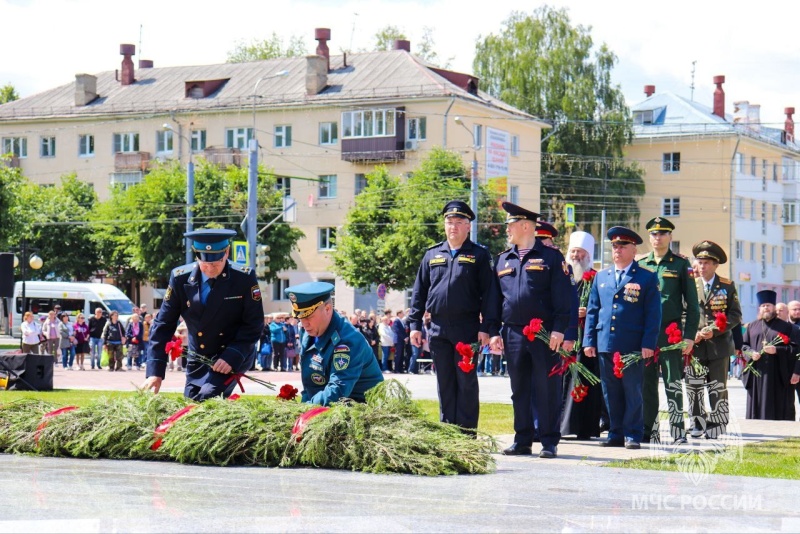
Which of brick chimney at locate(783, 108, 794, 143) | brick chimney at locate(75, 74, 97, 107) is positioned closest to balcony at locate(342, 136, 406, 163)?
brick chimney at locate(75, 74, 97, 107)

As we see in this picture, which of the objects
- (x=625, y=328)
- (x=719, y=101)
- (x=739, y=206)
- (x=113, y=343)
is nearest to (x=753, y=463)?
(x=625, y=328)

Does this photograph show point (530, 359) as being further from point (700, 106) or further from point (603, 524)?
point (700, 106)

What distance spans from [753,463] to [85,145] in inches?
2567

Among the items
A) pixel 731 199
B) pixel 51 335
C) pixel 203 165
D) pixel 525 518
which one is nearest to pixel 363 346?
pixel 525 518

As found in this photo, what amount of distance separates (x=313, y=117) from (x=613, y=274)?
53529 mm

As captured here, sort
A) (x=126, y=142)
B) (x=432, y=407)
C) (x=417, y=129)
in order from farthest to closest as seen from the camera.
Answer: (x=126, y=142) → (x=417, y=129) → (x=432, y=407)

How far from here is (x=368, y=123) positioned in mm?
62531

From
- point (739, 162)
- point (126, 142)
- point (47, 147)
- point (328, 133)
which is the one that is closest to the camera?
point (328, 133)

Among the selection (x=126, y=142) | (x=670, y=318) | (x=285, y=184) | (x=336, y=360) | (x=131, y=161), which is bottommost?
(x=336, y=360)

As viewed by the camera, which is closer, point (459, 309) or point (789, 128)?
point (459, 309)

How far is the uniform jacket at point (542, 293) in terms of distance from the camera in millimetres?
10445

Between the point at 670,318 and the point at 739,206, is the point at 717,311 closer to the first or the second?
the point at 670,318

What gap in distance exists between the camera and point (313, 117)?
64125 mm

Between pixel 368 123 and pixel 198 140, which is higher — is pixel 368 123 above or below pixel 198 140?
above
